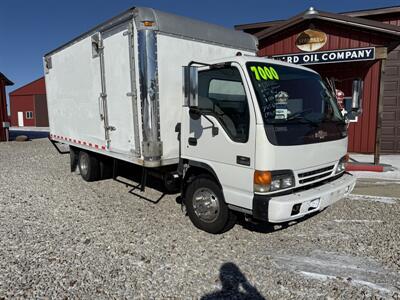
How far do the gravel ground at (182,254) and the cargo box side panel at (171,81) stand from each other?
4.07ft

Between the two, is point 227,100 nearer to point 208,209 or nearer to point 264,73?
point 264,73

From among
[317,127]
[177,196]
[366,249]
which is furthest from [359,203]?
[177,196]

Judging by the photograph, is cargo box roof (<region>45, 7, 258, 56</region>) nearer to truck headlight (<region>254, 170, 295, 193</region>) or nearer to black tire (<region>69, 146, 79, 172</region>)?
truck headlight (<region>254, 170, 295, 193</region>)

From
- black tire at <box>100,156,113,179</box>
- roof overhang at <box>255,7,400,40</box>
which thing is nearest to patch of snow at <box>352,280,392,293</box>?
black tire at <box>100,156,113,179</box>

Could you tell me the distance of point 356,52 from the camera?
852 centimetres

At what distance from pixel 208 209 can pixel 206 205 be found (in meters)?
0.06

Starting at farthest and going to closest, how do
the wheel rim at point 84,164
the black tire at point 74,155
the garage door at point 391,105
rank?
the garage door at point 391,105, the black tire at point 74,155, the wheel rim at point 84,164

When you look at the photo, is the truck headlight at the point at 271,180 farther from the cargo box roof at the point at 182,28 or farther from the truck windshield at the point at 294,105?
the cargo box roof at the point at 182,28

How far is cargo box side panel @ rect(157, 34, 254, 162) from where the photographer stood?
441 cm

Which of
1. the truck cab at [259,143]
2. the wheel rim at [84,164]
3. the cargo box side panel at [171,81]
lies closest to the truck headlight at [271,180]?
the truck cab at [259,143]

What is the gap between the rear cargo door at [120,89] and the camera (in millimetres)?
4621

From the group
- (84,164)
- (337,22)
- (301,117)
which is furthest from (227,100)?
(337,22)

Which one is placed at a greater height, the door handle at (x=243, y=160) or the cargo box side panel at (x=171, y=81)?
the cargo box side panel at (x=171, y=81)

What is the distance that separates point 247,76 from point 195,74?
60 centimetres
